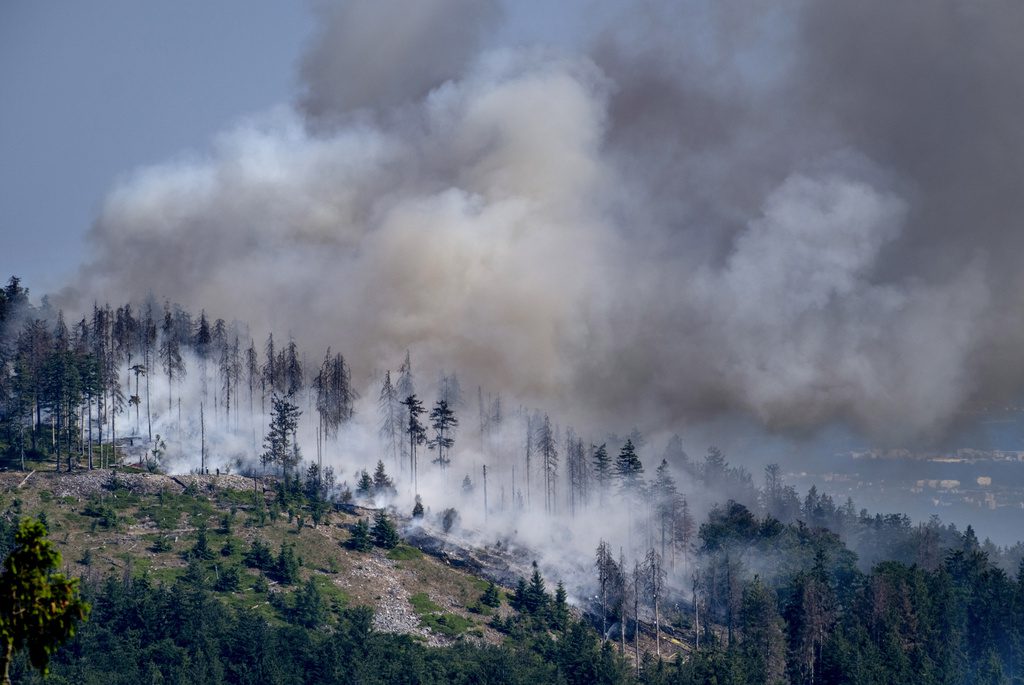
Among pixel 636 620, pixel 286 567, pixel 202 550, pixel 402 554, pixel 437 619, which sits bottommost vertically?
pixel 636 620

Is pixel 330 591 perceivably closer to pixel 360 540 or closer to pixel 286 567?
pixel 286 567

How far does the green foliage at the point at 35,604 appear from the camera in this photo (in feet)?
181

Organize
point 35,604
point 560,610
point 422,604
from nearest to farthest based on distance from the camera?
point 35,604, point 422,604, point 560,610

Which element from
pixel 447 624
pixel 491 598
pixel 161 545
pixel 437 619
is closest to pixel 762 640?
pixel 491 598

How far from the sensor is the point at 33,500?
19025 centimetres

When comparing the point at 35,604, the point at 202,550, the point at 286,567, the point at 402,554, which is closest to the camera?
the point at 35,604

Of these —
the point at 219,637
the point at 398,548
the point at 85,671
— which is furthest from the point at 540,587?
the point at 85,671

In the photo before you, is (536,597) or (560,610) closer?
(560,610)

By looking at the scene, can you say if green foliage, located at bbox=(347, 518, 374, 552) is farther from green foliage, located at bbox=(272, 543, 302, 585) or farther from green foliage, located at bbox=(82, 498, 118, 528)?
green foliage, located at bbox=(82, 498, 118, 528)

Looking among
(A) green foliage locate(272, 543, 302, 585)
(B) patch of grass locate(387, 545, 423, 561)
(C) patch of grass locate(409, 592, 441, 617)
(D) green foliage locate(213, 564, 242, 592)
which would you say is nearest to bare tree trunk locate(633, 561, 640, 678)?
(C) patch of grass locate(409, 592, 441, 617)

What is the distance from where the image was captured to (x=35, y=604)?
55.3m

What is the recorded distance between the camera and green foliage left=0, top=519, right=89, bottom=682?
55.0 meters

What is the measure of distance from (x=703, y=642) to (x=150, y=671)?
78969 millimetres

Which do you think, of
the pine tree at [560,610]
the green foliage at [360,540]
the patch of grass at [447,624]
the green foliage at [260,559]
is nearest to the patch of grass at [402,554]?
the green foliage at [360,540]
